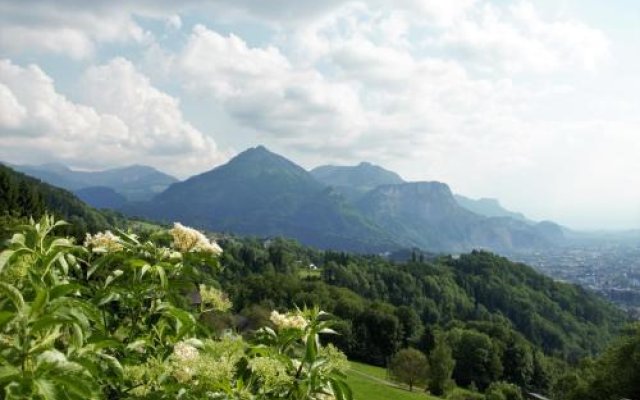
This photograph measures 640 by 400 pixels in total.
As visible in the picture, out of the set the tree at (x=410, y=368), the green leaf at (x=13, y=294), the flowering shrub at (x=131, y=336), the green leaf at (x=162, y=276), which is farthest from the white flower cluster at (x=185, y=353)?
the tree at (x=410, y=368)

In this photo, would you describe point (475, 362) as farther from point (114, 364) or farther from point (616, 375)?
point (114, 364)

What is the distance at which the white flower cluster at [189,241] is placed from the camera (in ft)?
17.5

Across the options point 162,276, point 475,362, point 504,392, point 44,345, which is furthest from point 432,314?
point 44,345

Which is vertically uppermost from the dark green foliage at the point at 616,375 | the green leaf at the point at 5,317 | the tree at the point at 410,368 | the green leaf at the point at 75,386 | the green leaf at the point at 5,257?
the green leaf at the point at 5,257

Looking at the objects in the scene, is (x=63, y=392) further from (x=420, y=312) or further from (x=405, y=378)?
(x=420, y=312)

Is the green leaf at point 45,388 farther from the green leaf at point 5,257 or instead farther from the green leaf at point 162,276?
the green leaf at point 162,276

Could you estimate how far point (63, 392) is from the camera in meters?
2.82

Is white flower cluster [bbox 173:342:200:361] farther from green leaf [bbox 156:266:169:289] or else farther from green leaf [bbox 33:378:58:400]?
green leaf [bbox 33:378:58:400]

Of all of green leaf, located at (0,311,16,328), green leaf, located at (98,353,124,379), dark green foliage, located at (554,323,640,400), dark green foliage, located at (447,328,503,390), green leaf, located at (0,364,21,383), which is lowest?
dark green foliage, located at (447,328,503,390)

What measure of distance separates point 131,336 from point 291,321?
1.26 m

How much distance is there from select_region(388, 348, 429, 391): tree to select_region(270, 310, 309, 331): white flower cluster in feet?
276

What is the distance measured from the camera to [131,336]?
15.5ft

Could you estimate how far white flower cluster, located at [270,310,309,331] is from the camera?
486 centimetres

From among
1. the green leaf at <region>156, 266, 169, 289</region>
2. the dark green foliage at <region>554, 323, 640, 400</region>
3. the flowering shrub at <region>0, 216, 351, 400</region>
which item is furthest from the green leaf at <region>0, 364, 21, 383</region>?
the dark green foliage at <region>554, 323, 640, 400</region>
